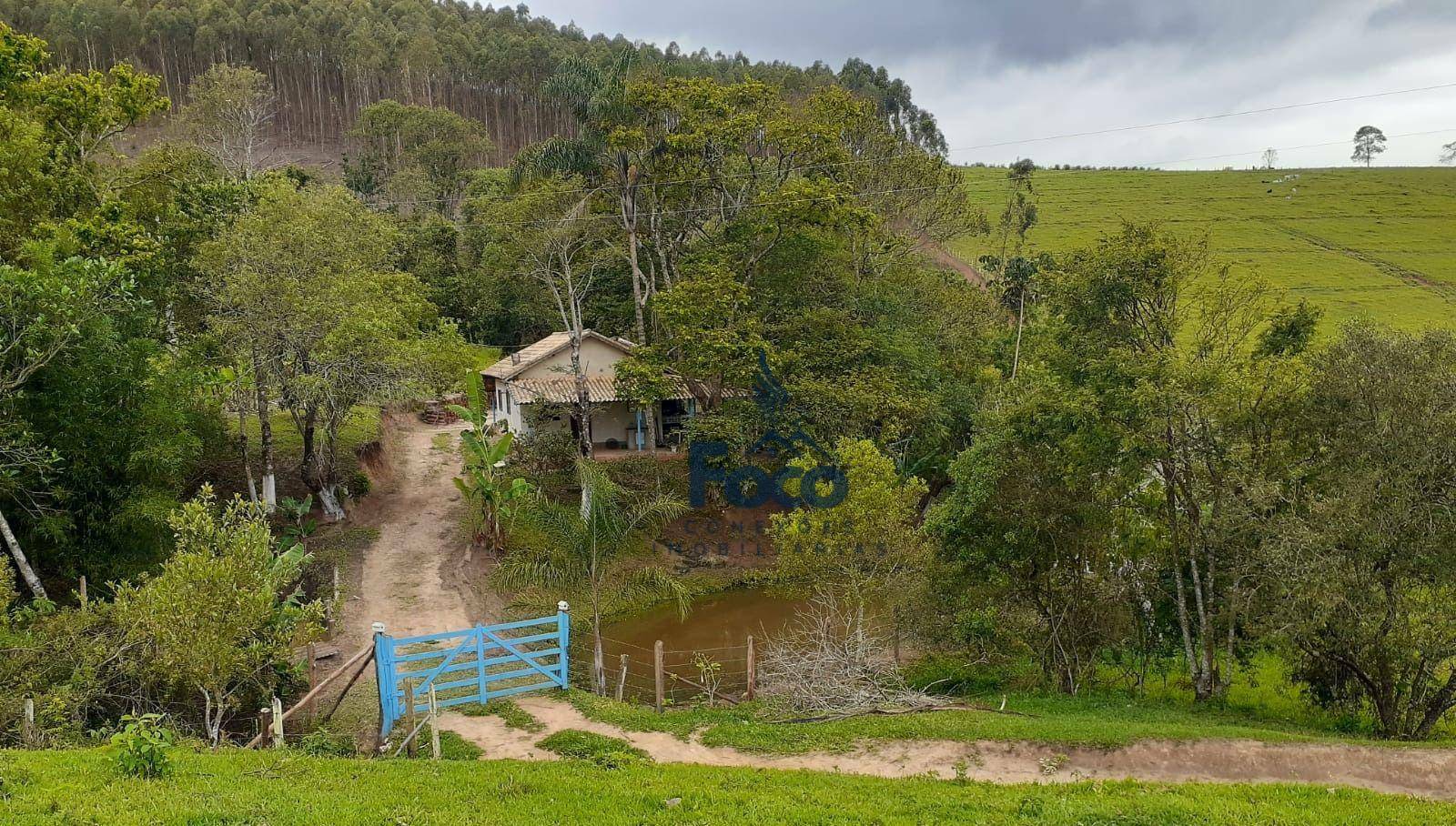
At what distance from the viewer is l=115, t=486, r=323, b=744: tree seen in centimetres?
1042

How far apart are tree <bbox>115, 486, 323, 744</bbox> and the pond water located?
8.06 meters

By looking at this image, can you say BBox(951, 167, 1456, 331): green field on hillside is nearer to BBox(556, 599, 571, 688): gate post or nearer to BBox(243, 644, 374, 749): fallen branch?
BBox(556, 599, 571, 688): gate post

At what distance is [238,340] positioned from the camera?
67.5 ft

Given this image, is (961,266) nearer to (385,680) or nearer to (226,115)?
(226,115)

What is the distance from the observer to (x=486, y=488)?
2297 centimetres

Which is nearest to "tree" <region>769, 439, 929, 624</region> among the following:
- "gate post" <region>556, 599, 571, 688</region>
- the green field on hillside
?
"gate post" <region>556, 599, 571, 688</region>

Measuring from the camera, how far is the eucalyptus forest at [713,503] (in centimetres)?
1067

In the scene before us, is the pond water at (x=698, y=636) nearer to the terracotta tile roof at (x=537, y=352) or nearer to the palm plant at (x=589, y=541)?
the palm plant at (x=589, y=541)

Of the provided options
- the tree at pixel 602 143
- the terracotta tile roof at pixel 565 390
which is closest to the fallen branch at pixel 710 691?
the terracotta tile roof at pixel 565 390

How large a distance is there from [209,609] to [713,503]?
717 inches

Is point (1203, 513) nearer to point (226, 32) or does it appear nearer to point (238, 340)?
point (238, 340)

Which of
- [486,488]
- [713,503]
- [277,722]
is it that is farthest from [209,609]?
[713,503]

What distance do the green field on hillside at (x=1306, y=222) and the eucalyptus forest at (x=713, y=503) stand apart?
126ft

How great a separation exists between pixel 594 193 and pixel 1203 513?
68.4 feet
